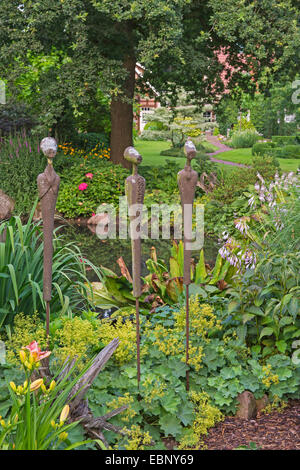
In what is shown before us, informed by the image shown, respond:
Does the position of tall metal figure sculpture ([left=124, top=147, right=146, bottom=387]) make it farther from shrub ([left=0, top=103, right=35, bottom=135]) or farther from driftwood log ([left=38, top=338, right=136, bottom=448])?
shrub ([left=0, top=103, right=35, bottom=135])

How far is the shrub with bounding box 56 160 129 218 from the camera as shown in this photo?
1163 cm

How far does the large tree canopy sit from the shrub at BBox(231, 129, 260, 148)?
565 inches

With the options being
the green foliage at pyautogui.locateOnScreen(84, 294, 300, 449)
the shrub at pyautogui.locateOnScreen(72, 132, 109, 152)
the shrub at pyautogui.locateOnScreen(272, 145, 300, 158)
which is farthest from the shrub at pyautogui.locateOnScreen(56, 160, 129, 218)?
the shrub at pyautogui.locateOnScreen(272, 145, 300, 158)

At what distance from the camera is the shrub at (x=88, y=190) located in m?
11.6

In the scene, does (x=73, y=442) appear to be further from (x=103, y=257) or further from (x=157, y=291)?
(x=103, y=257)

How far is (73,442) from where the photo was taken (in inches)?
100

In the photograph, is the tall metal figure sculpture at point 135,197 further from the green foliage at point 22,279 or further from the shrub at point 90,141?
the shrub at point 90,141

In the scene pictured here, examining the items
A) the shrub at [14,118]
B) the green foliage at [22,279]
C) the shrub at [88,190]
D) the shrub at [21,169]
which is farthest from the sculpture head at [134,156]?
the shrub at [14,118]

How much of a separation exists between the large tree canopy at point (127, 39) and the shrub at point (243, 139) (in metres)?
14.4

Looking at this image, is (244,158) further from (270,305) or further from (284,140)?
(270,305)

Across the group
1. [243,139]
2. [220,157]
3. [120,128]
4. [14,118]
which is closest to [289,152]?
[220,157]

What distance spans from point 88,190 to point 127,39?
3.29 meters

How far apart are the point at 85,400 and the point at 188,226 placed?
3.80 feet

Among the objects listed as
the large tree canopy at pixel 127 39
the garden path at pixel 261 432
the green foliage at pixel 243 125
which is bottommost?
the garden path at pixel 261 432
